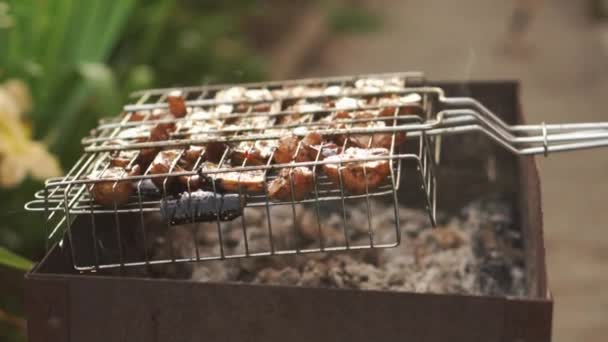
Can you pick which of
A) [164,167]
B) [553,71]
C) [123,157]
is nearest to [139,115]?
[123,157]

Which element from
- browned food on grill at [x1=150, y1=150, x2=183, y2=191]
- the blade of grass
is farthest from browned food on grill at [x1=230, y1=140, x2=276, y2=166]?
the blade of grass

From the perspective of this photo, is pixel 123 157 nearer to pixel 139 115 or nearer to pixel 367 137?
pixel 139 115

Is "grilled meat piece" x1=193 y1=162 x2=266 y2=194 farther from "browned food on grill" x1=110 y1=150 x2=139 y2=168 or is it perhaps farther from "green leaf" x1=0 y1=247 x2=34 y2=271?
"green leaf" x1=0 y1=247 x2=34 y2=271

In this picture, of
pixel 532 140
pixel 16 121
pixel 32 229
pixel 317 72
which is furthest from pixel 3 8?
pixel 317 72

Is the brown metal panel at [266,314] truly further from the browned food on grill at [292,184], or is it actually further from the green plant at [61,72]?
the green plant at [61,72]


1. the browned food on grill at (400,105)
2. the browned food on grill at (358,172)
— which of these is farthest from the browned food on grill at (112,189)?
the browned food on grill at (400,105)

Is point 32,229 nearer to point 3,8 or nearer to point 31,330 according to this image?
point 3,8

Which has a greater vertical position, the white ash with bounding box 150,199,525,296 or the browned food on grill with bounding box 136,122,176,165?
the browned food on grill with bounding box 136,122,176,165
